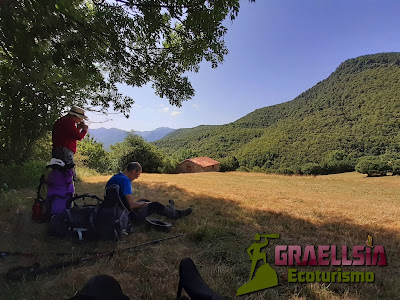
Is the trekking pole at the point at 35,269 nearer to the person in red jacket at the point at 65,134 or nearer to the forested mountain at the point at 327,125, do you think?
the person in red jacket at the point at 65,134

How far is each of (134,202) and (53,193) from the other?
1373 mm

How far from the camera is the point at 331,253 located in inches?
123

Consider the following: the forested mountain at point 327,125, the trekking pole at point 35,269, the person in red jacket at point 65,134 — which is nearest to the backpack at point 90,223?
the trekking pole at point 35,269

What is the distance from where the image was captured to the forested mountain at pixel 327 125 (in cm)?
7062

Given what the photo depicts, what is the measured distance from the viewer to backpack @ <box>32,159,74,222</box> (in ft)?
11.7

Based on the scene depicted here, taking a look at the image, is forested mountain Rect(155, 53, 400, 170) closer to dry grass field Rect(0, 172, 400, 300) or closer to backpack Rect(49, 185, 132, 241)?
dry grass field Rect(0, 172, 400, 300)

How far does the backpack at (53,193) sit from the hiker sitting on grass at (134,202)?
2.45 feet

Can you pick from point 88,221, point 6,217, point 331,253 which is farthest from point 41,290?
point 331,253

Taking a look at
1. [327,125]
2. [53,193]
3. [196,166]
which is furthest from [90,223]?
[327,125]

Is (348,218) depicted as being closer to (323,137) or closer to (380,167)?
(380,167)

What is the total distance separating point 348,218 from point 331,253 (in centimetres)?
295
